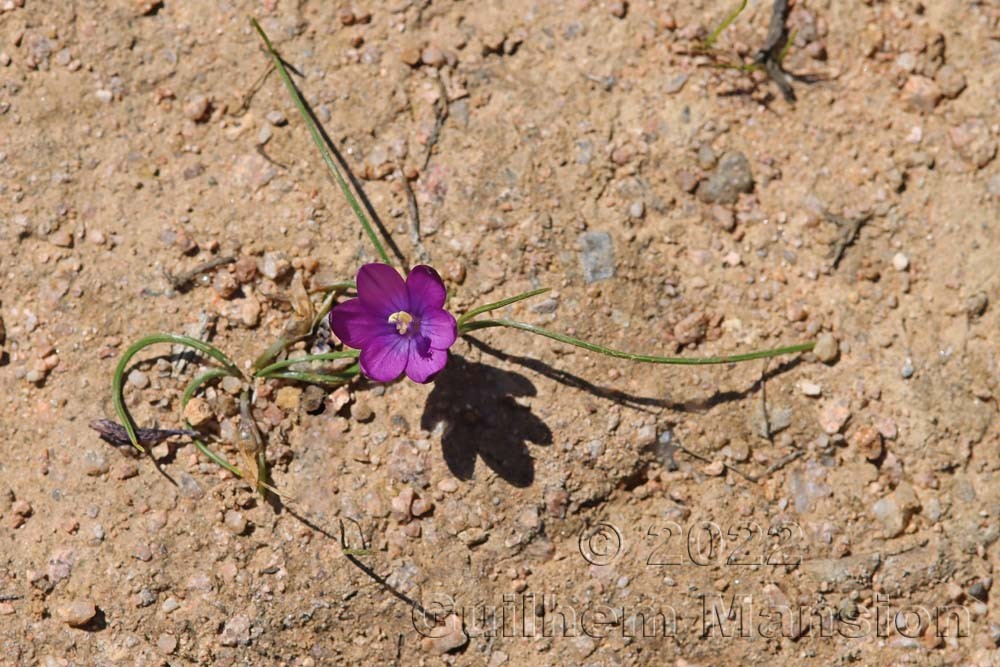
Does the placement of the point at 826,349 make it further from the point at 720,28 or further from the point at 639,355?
the point at 720,28

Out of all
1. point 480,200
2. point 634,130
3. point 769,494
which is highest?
point 634,130

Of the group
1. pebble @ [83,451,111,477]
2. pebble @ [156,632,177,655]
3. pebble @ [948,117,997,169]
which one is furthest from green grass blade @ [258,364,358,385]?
pebble @ [948,117,997,169]

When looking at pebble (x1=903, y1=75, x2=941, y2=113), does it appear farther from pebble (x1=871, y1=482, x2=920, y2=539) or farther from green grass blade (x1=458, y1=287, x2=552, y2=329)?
green grass blade (x1=458, y1=287, x2=552, y2=329)

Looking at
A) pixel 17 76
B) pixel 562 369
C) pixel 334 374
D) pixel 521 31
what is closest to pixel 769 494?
pixel 562 369

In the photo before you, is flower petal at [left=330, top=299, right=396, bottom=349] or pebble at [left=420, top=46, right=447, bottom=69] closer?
flower petal at [left=330, top=299, right=396, bottom=349]

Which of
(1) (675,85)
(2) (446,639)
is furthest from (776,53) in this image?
(2) (446,639)

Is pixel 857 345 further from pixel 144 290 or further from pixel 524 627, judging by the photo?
pixel 144 290
